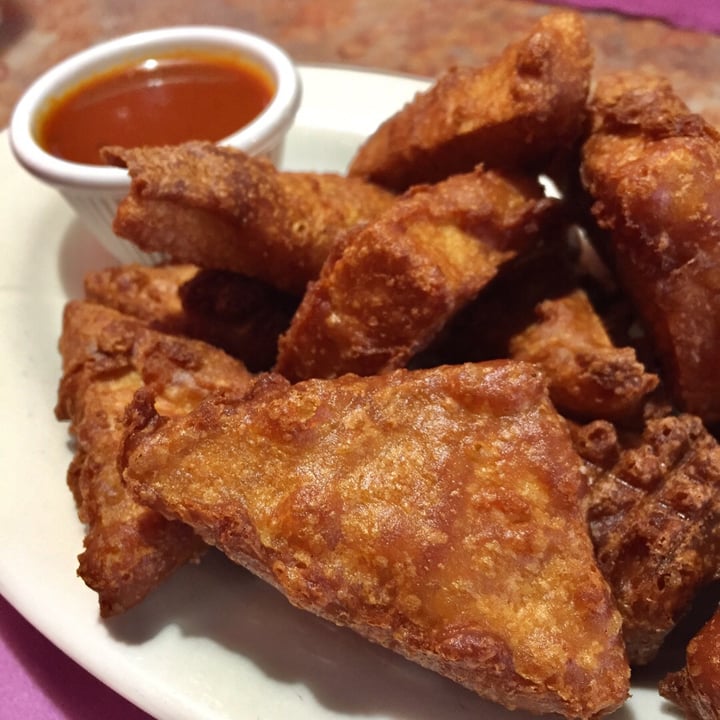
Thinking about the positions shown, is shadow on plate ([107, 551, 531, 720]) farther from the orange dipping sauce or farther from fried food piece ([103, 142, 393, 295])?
the orange dipping sauce

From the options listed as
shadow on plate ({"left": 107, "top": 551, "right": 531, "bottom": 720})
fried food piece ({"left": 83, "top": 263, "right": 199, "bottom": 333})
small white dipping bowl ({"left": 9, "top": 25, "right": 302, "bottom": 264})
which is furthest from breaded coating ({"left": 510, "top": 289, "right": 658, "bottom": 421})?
small white dipping bowl ({"left": 9, "top": 25, "right": 302, "bottom": 264})

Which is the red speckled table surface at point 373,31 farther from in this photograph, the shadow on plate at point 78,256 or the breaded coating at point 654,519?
the breaded coating at point 654,519

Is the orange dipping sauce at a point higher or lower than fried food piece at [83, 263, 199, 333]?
higher

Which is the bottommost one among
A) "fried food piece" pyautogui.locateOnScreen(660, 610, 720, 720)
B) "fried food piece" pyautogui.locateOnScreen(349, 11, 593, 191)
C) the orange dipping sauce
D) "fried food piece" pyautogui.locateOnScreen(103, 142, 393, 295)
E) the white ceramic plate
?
the white ceramic plate

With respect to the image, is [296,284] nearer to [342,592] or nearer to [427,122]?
[427,122]

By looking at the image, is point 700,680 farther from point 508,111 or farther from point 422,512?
point 508,111

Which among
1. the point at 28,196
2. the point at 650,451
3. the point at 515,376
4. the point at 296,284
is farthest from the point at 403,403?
the point at 28,196
